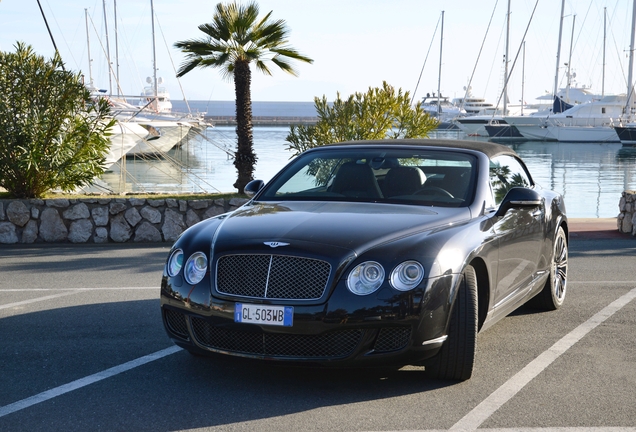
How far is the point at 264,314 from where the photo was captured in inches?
187

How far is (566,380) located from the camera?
5254 mm

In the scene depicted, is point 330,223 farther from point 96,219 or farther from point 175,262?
point 96,219

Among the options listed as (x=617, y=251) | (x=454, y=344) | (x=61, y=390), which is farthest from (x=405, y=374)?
(x=617, y=251)

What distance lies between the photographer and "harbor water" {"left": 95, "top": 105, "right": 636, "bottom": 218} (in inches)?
1003

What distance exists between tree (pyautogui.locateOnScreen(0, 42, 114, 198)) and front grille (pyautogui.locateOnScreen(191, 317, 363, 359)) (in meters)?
8.72

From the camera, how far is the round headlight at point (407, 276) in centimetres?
474

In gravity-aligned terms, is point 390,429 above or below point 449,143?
below

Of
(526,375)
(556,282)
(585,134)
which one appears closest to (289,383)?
(526,375)

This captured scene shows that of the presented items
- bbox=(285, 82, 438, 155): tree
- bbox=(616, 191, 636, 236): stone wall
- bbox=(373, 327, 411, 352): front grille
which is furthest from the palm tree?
bbox=(373, 327, 411, 352): front grille

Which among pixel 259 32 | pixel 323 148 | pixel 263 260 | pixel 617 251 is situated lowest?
pixel 617 251

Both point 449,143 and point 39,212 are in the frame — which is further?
point 39,212

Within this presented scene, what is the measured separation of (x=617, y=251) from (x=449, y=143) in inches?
243

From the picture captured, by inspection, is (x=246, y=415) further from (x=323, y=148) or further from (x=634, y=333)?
(x=634, y=333)

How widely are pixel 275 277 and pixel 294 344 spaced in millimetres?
403
